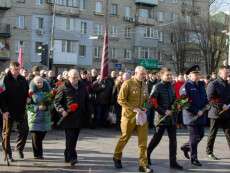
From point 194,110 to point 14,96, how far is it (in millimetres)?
3661

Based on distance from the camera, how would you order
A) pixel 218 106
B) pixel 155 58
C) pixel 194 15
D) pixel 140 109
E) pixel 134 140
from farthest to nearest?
pixel 155 58, pixel 194 15, pixel 134 140, pixel 218 106, pixel 140 109

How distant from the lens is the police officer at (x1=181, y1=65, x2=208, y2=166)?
11.4m

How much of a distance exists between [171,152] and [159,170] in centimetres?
46

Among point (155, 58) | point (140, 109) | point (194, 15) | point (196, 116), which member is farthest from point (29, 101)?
point (155, 58)

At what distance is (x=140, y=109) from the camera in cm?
1054

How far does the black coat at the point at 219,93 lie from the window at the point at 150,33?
55965 mm

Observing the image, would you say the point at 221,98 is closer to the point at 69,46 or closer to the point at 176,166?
the point at 176,166

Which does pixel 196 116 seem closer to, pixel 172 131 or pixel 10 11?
pixel 172 131

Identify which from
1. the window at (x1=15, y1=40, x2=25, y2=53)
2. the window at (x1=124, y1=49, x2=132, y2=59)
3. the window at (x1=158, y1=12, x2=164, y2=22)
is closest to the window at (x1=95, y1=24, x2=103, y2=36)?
the window at (x1=124, y1=49, x2=132, y2=59)

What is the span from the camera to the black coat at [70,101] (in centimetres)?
1084

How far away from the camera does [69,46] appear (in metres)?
60.1

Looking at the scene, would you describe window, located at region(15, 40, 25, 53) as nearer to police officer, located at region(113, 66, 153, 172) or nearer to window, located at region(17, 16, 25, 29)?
window, located at region(17, 16, 25, 29)

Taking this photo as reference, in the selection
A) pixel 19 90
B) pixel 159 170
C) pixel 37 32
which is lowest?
pixel 159 170

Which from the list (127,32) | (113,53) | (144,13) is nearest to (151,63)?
(113,53)
